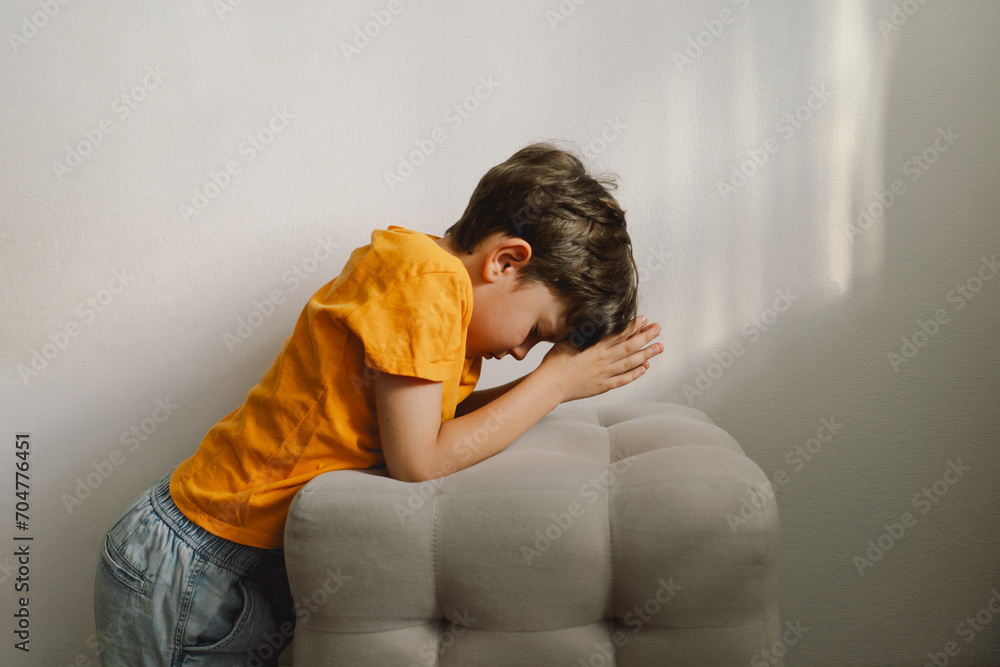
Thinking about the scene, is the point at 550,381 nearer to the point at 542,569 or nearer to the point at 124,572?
the point at 542,569

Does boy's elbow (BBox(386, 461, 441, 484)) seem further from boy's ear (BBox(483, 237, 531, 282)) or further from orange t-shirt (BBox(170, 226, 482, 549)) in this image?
boy's ear (BBox(483, 237, 531, 282))

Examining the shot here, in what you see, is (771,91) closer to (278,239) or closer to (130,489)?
(278,239)

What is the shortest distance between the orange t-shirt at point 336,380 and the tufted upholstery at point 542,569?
12 centimetres

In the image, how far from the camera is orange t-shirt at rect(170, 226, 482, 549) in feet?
2.38

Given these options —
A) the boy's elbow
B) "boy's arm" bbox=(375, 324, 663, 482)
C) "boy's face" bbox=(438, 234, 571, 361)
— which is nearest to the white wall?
"boy's arm" bbox=(375, 324, 663, 482)

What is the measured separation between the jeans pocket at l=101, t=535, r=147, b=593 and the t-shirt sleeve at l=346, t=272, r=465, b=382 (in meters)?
0.41

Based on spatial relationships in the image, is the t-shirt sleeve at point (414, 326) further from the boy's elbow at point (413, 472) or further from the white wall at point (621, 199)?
the white wall at point (621, 199)

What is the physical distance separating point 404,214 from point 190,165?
1.34ft

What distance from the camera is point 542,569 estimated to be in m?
0.63

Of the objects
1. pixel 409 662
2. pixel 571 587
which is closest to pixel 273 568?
pixel 409 662

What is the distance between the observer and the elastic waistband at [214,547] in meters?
0.80

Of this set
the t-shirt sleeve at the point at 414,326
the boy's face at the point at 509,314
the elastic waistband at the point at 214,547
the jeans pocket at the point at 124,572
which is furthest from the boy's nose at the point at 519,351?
the jeans pocket at the point at 124,572

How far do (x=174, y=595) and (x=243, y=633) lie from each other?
97mm

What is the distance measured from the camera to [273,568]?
2.81ft
